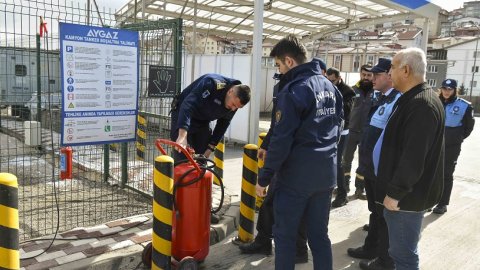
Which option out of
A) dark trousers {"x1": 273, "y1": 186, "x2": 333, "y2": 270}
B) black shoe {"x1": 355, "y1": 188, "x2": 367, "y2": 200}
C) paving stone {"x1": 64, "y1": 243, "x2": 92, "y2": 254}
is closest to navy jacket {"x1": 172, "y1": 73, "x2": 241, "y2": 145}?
dark trousers {"x1": 273, "y1": 186, "x2": 333, "y2": 270}

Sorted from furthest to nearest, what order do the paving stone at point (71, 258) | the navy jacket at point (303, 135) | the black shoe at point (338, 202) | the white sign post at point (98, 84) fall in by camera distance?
the black shoe at point (338, 202) < the white sign post at point (98, 84) < the paving stone at point (71, 258) < the navy jacket at point (303, 135)

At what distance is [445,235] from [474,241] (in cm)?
30

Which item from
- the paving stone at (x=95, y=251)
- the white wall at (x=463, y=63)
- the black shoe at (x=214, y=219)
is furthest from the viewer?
the white wall at (x=463, y=63)

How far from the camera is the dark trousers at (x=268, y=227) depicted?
3.85 meters

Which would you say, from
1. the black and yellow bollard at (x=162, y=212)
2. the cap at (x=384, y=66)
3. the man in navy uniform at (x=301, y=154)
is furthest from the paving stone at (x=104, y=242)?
the cap at (x=384, y=66)

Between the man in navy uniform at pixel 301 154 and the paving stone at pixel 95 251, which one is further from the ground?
the man in navy uniform at pixel 301 154

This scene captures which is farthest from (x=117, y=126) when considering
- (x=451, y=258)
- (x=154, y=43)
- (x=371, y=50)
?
(x=371, y=50)

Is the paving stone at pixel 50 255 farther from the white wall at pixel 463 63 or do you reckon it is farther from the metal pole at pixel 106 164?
the white wall at pixel 463 63

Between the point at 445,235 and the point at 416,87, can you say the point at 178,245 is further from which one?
the point at 445,235

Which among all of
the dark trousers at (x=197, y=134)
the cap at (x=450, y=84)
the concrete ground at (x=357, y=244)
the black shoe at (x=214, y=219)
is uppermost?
the cap at (x=450, y=84)

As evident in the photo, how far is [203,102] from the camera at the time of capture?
4.01 meters

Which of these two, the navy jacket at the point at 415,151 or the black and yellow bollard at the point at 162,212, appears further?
the black and yellow bollard at the point at 162,212

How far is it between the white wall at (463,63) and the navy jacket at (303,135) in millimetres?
→ 55385

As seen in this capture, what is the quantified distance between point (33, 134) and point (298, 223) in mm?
6580
